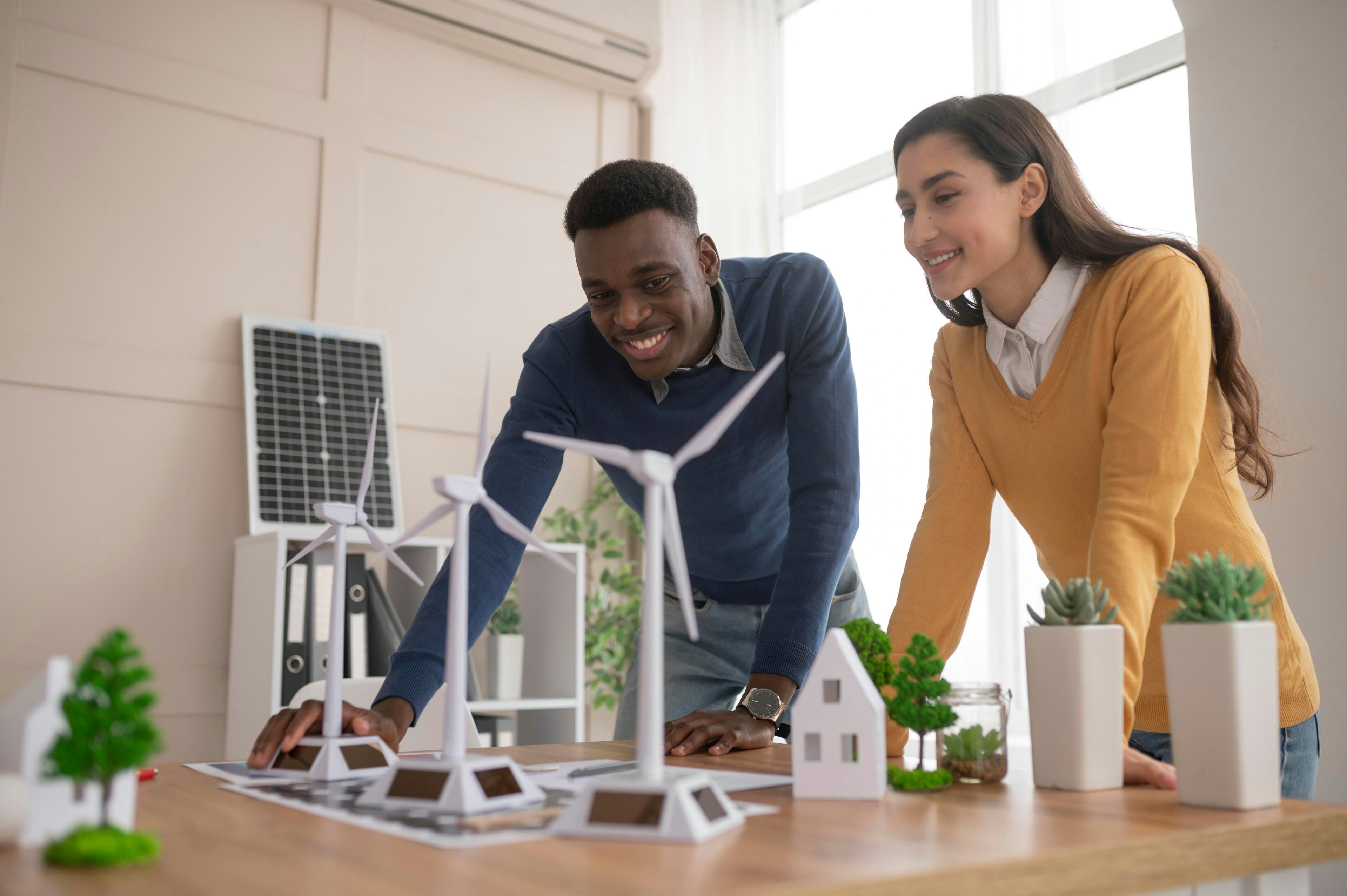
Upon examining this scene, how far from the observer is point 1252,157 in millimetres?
2467

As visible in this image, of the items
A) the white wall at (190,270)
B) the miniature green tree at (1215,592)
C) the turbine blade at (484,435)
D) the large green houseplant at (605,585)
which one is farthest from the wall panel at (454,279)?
the miniature green tree at (1215,592)

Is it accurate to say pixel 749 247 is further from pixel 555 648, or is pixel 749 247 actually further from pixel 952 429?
pixel 952 429

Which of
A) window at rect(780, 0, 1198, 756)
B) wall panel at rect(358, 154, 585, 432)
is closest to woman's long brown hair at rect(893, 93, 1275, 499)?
window at rect(780, 0, 1198, 756)

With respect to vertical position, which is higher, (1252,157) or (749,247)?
(749,247)

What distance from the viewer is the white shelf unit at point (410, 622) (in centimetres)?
276

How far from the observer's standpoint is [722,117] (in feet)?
13.8

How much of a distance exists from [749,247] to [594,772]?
319 centimetres

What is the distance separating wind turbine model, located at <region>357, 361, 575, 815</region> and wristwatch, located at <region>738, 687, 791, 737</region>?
1.66 ft

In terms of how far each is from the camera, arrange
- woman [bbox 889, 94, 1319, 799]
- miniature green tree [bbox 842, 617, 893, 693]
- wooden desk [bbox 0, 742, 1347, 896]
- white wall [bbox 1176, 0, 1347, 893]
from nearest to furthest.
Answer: wooden desk [bbox 0, 742, 1347, 896]
miniature green tree [bbox 842, 617, 893, 693]
woman [bbox 889, 94, 1319, 799]
white wall [bbox 1176, 0, 1347, 893]

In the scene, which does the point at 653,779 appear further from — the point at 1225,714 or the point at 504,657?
the point at 504,657

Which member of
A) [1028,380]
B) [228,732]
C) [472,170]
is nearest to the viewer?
[1028,380]

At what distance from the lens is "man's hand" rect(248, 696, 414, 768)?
1.17m

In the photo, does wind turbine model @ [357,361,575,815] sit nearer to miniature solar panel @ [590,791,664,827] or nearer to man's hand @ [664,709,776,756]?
miniature solar panel @ [590,791,664,827]

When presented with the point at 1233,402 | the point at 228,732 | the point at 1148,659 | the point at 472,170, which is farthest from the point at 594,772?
the point at 472,170
